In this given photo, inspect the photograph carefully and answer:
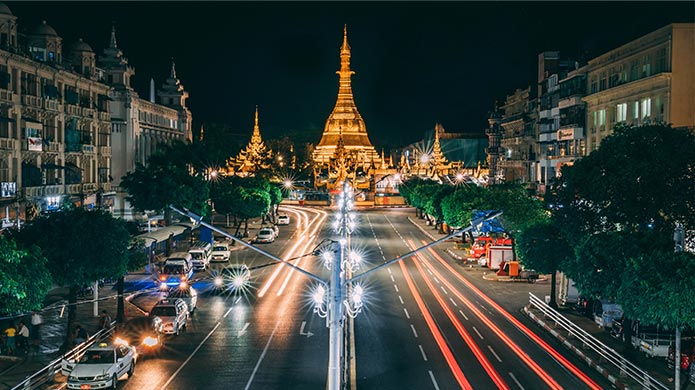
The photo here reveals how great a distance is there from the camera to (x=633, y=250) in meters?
30.3

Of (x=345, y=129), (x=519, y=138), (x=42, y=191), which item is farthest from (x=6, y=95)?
(x=345, y=129)

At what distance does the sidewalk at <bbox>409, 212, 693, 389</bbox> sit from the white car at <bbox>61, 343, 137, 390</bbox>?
16.1m

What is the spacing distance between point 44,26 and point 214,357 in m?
40.2

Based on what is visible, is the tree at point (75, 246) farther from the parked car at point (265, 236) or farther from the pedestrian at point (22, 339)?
the parked car at point (265, 236)

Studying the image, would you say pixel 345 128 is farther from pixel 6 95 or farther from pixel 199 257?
pixel 6 95

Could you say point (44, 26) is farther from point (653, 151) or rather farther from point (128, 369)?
point (653, 151)

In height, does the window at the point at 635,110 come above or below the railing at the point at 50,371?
above

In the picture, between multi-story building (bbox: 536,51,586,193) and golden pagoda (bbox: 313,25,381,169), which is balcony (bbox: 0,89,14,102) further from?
golden pagoda (bbox: 313,25,381,169)

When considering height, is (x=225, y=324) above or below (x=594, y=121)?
below

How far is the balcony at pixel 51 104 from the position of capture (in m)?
59.7

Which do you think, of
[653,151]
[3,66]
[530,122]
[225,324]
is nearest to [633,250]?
[653,151]

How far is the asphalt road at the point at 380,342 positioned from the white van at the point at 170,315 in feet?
2.22

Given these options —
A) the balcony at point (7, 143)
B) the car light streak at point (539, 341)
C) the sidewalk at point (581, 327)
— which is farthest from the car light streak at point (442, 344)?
the balcony at point (7, 143)

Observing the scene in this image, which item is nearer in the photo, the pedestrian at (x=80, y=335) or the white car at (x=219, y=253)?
the pedestrian at (x=80, y=335)
